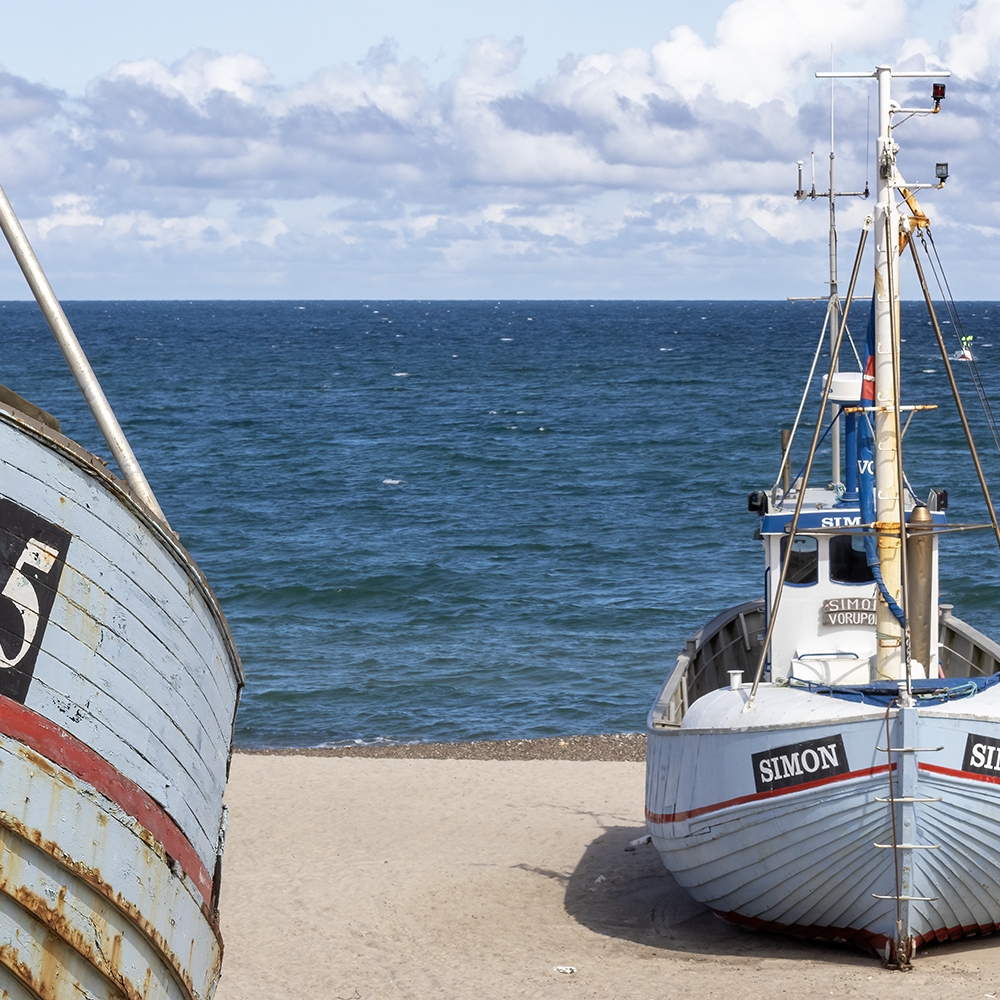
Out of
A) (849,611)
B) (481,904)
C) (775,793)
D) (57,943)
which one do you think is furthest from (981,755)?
(57,943)

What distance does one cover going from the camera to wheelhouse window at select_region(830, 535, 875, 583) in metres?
12.8

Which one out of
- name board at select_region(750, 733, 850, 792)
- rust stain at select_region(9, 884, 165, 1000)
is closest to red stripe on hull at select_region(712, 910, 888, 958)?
name board at select_region(750, 733, 850, 792)

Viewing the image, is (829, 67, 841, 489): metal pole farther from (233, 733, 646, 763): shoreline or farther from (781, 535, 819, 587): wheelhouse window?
(233, 733, 646, 763): shoreline

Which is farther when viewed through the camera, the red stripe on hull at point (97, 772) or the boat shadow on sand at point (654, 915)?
the boat shadow on sand at point (654, 915)

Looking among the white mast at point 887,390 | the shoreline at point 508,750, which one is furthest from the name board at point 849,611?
the shoreline at point 508,750

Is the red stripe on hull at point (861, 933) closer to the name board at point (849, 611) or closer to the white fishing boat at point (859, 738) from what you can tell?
the white fishing boat at point (859, 738)

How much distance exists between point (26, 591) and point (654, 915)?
940 centimetres

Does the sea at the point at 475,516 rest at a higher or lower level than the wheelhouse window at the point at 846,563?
higher

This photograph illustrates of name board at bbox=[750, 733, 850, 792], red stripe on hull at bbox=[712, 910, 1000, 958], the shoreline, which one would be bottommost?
red stripe on hull at bbox=[712, 910, 1000, 958]

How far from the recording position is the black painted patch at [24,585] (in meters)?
5.50

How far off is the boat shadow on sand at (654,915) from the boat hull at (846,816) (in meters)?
0.39

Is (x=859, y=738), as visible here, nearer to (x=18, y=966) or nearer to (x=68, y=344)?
(x=68, y=344)

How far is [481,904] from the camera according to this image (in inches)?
552

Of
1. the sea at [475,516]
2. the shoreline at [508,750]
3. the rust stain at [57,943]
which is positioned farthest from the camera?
the sea at [475,516]
